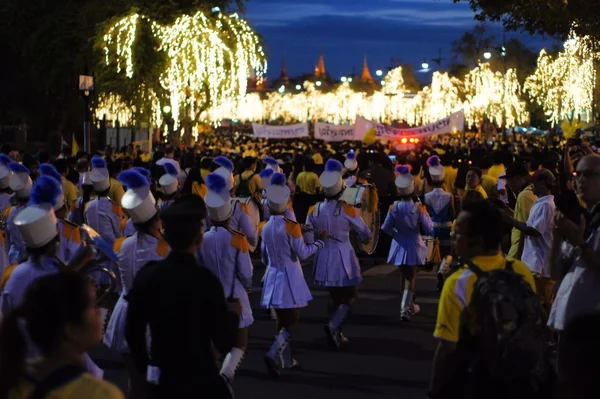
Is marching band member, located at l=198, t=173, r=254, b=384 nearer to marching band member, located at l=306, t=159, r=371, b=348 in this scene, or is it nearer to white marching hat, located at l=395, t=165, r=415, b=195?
marching band member, located at l=306, t=159, r=371, b=348

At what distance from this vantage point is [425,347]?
12242 millimetres

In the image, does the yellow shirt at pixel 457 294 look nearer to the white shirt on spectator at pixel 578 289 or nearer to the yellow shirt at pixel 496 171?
the white shirt on spectator at pixel 578 289

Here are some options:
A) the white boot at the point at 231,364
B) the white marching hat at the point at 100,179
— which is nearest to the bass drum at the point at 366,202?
the white marching hat at the point at 100,179

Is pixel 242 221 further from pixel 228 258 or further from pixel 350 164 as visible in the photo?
pixel 350 164

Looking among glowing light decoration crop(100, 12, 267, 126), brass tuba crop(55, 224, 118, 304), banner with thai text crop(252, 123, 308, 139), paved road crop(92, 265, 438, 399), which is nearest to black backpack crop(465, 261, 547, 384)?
brass tuba crop(55, 224, 118, 304)

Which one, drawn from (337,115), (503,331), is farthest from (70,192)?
(337,115)

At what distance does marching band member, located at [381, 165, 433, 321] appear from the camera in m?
14.3

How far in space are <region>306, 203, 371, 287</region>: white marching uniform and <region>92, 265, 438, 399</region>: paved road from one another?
747mm

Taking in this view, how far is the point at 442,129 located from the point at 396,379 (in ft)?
89.9

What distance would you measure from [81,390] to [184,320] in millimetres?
1729

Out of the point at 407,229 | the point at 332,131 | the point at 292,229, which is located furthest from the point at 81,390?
the point at 332,131

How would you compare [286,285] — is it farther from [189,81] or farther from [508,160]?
[189,81]

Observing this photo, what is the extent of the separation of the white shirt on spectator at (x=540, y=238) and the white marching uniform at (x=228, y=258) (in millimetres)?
3188

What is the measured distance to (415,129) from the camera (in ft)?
125
